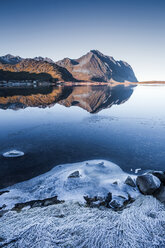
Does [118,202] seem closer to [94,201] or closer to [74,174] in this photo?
[94,201]

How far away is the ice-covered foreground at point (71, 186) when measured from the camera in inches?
278

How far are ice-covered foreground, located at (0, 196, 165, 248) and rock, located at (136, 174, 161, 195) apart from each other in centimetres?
81

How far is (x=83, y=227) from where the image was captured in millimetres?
5371

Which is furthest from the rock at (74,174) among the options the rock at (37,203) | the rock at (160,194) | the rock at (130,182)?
the rock at (160,194)

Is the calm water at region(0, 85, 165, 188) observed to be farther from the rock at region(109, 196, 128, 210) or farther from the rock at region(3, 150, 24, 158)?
the rock at region(109, 196, 128, 210)

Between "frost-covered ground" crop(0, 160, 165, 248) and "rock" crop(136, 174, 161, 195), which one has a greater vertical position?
"rock" crop(136, 174, 161, 195)

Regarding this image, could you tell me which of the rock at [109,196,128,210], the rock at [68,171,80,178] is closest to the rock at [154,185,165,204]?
the rock at [109,196,128,210]

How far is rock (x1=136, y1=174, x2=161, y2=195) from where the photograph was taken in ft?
23.7

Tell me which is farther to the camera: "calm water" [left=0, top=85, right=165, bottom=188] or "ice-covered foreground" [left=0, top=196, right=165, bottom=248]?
"calm water" [left=0, top=85, right=165, bottom=188]

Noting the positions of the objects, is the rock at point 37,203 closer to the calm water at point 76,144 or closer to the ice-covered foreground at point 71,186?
the ice-covered foreground at point 71,186

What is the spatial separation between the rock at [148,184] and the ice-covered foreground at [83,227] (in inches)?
A: 31.8

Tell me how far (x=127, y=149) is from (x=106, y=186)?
563 centimetres

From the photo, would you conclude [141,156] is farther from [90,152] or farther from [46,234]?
[46,234]

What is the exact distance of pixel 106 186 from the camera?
25.3 ft
